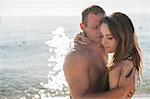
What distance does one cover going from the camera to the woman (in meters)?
1.72

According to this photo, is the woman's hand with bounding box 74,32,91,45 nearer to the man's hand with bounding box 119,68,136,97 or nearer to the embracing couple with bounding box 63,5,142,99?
the embracing couple with bounding box 63,5,142,99

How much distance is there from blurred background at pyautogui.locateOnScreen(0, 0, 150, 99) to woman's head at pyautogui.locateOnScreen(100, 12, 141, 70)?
133 inches

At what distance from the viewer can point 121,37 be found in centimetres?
171

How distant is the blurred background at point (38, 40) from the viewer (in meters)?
5.23

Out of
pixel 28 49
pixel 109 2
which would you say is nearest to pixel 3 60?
pixel 28 49

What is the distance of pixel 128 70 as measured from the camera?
5.70 feet

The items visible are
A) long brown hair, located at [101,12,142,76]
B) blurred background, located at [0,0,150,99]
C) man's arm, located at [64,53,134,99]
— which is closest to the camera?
long brown hair, located at [101,12,142,76]

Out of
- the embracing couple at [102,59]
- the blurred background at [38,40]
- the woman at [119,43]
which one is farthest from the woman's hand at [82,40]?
the blurred background at [38,40]

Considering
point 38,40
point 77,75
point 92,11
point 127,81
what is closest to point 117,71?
point 127,81

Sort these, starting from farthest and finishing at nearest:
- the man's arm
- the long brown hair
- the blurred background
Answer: the blurred background, the man's arm, the long brown hair

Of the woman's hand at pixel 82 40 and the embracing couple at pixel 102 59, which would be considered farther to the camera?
the woman's hand at pixel 82 40

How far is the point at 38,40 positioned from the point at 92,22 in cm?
343

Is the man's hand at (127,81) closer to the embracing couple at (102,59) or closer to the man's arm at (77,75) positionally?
the embracing couple at (102,59)

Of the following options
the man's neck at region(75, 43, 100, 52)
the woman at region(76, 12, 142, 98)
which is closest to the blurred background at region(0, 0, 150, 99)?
the man's neck at region(75, 43, 100, 52)
